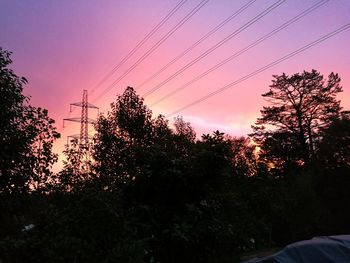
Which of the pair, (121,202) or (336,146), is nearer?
(121,202)

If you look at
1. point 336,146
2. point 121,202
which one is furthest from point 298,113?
point 121,202

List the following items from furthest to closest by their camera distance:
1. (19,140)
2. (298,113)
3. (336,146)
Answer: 1. (298,113)
2. (336,146)
3. (19,140)

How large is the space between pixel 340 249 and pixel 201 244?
2.91 meters

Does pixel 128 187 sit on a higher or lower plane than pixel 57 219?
higher

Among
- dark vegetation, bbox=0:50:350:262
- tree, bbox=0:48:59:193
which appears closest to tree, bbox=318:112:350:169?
dark vegetation, bbox=0:50:350:262

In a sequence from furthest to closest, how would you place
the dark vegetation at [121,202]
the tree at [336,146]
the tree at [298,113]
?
the tree at [298,113]
the tree at [336,146]
the dark vegetation at [121,202]

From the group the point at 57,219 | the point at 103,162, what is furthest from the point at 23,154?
the point at 103,162

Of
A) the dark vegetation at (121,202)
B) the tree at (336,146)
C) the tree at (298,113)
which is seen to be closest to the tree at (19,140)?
the dark vegetation at (121,202)

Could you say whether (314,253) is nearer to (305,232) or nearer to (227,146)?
(227,146)

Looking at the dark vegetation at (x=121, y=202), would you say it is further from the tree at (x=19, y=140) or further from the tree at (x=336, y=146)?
the tree at (x=336, y=146)

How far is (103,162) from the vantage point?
19438 mm

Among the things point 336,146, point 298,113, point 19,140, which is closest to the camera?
point 19,140

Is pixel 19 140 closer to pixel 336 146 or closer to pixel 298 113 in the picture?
pixel 336 146

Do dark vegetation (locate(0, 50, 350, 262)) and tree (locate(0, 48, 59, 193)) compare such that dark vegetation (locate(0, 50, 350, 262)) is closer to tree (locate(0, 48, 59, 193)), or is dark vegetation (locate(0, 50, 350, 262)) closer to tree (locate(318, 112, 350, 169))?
tree (locate(0, 48, 59, 193))
